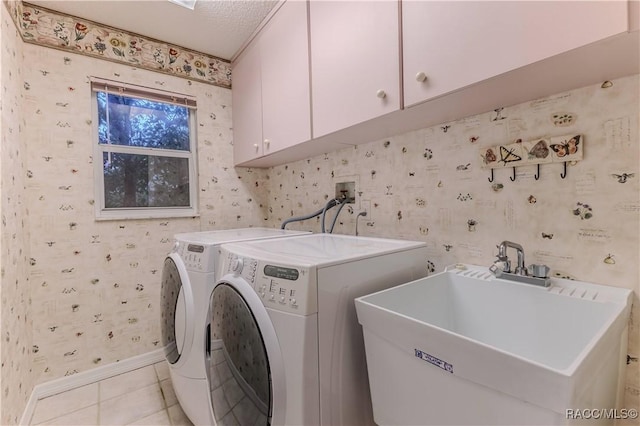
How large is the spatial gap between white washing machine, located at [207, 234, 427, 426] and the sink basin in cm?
9

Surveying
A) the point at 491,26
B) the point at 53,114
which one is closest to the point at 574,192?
the point at 491,26

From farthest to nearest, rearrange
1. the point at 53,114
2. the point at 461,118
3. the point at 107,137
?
the point at 107,137, the point at 53,114, the point at 461,118

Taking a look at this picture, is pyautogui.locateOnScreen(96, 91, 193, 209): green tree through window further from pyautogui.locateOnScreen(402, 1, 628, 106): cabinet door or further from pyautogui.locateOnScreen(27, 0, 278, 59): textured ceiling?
pyautogui.locateOnScreen(402, 1, 628, 106): cabinet door

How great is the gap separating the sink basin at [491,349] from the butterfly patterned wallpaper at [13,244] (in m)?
1.63

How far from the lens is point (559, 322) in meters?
0.87

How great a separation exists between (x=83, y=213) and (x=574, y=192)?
Answer: 2586 mm

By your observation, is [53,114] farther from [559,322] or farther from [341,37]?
[559,322]

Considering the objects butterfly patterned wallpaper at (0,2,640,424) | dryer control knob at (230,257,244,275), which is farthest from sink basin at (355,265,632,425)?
dryer control knob at (230,257,244,275)

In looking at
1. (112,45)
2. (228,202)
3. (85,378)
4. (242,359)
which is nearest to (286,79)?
(228,202)

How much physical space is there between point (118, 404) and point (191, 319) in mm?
919

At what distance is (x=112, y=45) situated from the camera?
198 centimetres

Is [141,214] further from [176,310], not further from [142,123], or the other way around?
[176,310]

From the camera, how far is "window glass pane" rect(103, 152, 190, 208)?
2.04 m

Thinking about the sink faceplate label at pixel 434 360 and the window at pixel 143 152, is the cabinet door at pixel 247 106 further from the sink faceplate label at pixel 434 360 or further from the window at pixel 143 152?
the sink faceplate label at pixel 434 360
